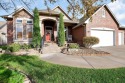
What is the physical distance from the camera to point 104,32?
25.7 m

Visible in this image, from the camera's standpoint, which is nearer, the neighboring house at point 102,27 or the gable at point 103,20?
the neighboring house at point 102,27

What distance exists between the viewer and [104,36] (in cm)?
2569

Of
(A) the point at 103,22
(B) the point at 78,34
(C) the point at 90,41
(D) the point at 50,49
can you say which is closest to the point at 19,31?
(D) the point at 50,49

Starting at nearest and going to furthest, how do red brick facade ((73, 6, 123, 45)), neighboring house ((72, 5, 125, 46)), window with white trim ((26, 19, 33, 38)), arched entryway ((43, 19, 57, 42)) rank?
window with white trim ((26, 19, 33, 38)), red brick facade ((73, 6, 123, 45)), neighboring house ((72, 5, 125, 46)), arched entryway ((43, 19, 57, 42))

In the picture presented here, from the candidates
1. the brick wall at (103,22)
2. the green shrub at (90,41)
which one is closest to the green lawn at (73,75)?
the green shrub at (90,41)

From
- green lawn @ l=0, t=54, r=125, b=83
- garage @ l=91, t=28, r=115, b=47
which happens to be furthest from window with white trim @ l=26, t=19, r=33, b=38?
green lawn @ l=0, t=54, r=125, b=83

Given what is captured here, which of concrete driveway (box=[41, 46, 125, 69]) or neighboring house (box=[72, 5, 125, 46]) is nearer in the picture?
concrete driveway (box=[41, 46, 125, 69])

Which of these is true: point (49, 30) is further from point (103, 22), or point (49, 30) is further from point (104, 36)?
point (104, 36)

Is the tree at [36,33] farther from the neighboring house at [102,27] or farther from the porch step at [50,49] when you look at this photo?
the neighboring house at [102,27]

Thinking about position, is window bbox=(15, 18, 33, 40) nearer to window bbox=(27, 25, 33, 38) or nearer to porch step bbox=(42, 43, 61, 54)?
window bbox=(27, 25, 33, 38)

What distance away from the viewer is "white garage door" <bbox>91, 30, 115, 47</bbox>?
82.1ft

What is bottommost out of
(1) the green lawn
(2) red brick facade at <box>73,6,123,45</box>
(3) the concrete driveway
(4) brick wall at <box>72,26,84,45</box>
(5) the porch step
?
(1) the green lawn

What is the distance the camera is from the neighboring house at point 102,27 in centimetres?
2438

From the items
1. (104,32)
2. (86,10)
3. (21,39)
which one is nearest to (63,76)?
(86,10)
